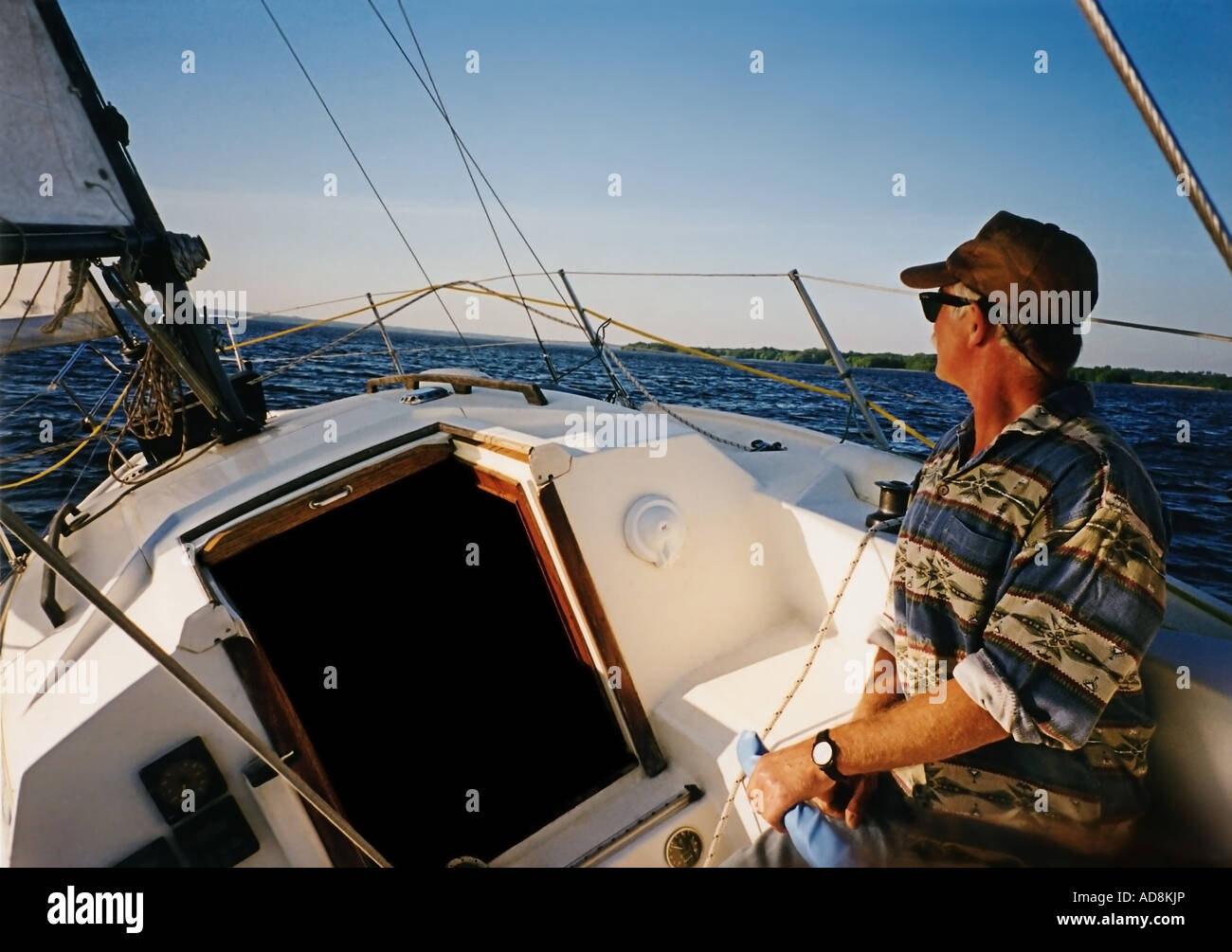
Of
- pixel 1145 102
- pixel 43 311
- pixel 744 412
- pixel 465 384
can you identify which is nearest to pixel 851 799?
pixel 1145 102

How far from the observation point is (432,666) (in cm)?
299

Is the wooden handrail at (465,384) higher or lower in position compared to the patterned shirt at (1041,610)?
higher

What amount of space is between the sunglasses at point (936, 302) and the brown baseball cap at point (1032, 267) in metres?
0.04

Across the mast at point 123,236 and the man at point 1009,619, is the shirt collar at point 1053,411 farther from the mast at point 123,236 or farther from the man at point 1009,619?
the mast at point 123,236

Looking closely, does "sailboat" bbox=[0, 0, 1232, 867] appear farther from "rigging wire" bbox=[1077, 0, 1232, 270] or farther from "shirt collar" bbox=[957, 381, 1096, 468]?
"rigging wire" bbox=[1077, 0, 1232, 270]

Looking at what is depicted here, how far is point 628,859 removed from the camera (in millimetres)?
2086

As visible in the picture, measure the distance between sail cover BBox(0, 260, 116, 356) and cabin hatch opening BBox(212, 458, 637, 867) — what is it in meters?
1.84

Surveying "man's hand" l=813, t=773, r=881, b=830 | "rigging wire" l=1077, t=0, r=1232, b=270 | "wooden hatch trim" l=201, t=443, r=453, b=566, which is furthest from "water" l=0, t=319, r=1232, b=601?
"wooden hatch trim" l=201, t=443, r=453, b=566

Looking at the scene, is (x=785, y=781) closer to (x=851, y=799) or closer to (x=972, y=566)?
(x=851, y=799)

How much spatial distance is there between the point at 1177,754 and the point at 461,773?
8.26 ft

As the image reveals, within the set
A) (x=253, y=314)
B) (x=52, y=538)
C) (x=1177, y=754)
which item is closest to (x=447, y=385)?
(x=253, y=314)

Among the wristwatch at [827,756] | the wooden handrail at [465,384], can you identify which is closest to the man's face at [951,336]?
the wristwatch at [827,756]

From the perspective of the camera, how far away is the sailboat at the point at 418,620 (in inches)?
67.1
